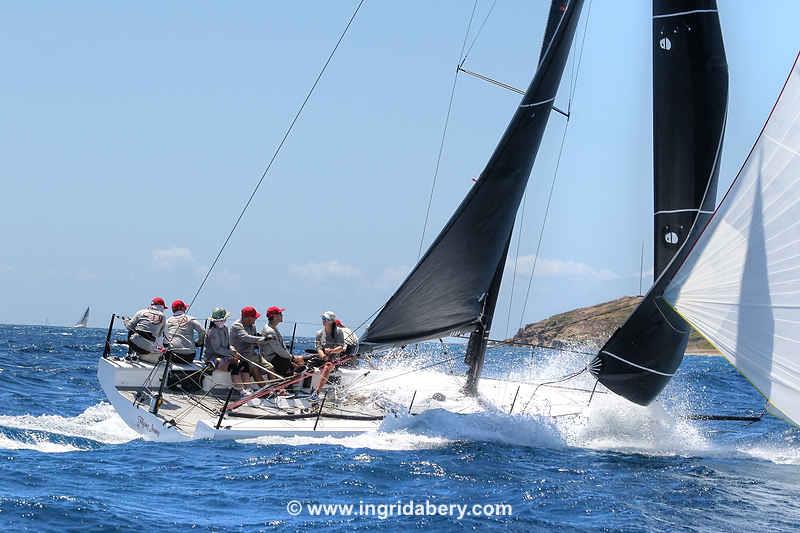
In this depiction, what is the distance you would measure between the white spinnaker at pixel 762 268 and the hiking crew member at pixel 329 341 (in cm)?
590

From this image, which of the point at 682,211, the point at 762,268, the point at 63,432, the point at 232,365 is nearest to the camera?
the point at 762,268

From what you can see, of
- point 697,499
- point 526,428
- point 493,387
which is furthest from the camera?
point 493,387

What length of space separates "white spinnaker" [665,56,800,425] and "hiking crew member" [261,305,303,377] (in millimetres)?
6440

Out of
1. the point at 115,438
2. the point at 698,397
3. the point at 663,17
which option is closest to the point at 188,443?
the point at 115,438

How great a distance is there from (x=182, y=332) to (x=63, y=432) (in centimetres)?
259

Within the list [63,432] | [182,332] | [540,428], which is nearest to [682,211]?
[540,428]

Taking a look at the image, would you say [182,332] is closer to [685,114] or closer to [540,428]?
[540,428]

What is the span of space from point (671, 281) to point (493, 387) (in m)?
4.95

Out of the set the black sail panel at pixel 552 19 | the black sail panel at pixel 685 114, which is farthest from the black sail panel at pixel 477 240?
the black sail panel at pixel 685 114

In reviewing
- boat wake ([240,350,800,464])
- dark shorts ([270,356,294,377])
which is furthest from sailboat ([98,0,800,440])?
dark shorts ([270,356,294,377])

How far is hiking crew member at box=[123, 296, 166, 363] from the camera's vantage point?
53.4 feet

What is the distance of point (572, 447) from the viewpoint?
44.4ft

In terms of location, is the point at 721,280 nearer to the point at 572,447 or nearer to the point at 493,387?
the point at 572,447

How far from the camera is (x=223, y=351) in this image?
15.4 metres
